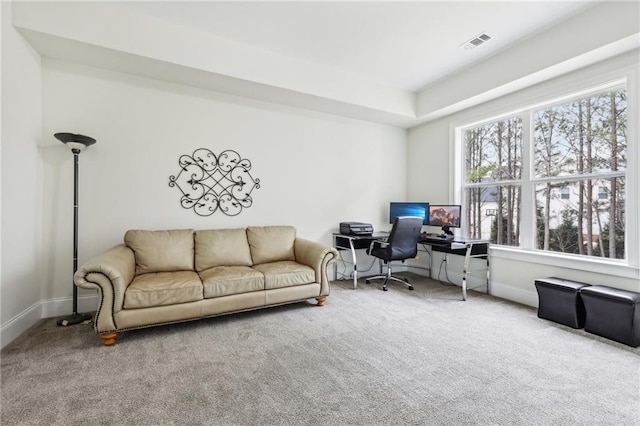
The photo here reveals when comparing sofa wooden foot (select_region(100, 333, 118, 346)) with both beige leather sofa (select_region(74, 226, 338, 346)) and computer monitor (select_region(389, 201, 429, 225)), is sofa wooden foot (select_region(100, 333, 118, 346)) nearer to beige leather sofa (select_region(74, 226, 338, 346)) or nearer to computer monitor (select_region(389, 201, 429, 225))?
beige leather sofa (select_region(74, 226, 338, 346))

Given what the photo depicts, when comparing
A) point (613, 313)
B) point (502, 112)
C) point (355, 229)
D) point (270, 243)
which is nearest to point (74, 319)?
point (270, 243)

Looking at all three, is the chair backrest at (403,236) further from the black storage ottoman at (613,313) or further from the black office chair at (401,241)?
the black storage ottoman at (613,313)

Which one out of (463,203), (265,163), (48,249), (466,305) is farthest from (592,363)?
(48,249)

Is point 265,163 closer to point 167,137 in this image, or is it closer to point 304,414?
point 167,137

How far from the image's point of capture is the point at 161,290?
2.47 meters

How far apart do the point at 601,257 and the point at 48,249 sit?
5629 millimetres

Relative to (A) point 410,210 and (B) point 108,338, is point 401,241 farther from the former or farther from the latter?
(B) point 108,338

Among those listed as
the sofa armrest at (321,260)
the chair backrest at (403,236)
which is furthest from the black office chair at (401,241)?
the sofa armrest at (321,260)

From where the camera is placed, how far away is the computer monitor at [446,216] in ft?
13.0

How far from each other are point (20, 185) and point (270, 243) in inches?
92.8

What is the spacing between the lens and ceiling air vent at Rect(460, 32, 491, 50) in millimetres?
3068

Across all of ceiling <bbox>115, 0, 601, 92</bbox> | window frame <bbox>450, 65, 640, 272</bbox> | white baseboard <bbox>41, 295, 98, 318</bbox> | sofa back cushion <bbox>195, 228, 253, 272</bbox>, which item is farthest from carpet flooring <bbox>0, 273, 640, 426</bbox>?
ceiling <bbox>115, 0, 601, 92</bbox>

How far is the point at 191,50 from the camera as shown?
299 centimetres

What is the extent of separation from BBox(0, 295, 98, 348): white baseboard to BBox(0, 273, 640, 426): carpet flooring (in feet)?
0.38
